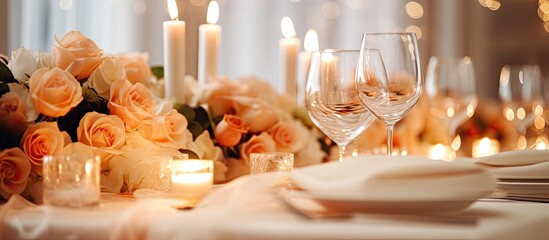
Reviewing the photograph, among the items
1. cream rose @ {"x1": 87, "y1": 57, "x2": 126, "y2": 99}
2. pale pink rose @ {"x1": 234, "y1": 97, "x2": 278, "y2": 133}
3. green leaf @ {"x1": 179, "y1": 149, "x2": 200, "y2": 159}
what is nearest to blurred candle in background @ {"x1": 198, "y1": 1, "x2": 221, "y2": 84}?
pale pink rose @ {"x1": 234, "y1": 97, "x2": 278, "y2": 133}

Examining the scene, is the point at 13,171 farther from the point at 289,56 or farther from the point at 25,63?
the point at 289,56

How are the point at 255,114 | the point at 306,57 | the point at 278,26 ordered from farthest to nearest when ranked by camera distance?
the point at 278,26
the point at 306,57
the point at 255,114

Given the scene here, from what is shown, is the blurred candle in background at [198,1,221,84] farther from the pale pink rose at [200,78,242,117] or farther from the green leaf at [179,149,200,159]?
the green leaf at [179,149,200,159]

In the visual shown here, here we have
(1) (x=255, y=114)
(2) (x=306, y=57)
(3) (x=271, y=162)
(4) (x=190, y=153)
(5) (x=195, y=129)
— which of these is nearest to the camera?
(3) (x=271, y=162)

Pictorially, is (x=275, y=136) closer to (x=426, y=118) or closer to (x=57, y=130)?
(x=57, y=130)

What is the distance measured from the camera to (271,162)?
128 cm

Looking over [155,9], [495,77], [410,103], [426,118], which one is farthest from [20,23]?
[495,77]

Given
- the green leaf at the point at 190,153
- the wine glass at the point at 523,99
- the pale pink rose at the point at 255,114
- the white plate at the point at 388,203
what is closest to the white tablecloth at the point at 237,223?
the white plate at the point at 388,203

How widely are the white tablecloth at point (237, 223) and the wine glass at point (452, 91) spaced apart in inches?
69.3

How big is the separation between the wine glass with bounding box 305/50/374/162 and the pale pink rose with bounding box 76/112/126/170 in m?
0.30

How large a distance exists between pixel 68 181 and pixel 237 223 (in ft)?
0.79

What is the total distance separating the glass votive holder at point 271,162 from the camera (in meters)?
1.28

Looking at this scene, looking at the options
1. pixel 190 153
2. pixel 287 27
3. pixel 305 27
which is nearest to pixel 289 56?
pixel 287 27

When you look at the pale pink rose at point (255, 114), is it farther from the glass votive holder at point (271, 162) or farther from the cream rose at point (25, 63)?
the cream rose at point (25, 63)
